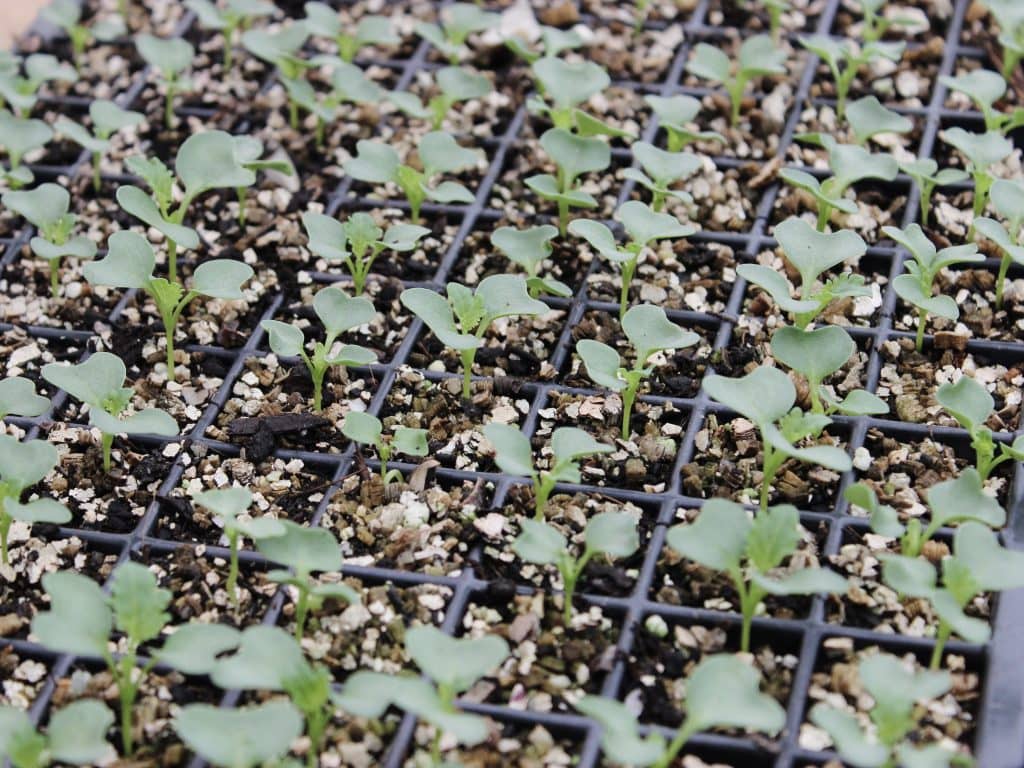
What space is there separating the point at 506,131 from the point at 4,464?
2.99ft

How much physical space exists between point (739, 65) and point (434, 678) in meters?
1.14

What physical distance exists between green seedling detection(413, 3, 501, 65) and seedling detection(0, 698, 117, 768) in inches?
47.1

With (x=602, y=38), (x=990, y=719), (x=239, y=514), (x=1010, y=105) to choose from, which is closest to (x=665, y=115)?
(x=602, y=38)

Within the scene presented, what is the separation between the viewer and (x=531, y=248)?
5.38 feet

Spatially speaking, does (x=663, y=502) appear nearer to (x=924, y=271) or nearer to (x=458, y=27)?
(x=924, y=271)

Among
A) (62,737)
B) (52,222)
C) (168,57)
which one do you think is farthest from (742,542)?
(168,57)

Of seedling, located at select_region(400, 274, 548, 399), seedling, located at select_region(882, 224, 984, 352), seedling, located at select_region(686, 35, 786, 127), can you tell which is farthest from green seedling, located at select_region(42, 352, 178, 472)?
seedling, located at select_region(686, 35, 786, 127)

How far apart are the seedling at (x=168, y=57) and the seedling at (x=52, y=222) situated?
349 millimetres

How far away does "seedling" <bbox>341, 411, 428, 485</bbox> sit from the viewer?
143 centimetres

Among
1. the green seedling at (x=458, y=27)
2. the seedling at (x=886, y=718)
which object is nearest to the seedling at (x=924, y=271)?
the seedling at (x=886, y=718)

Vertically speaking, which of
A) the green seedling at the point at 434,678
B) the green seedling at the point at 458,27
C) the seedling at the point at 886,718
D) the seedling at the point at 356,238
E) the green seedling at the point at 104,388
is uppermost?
the green seedling at the point at 458,27

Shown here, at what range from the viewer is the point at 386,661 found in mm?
1282

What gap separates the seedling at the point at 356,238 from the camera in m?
1.64

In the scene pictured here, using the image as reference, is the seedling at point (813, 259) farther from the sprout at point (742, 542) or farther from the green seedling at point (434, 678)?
the green seedling at point (434, 678)
